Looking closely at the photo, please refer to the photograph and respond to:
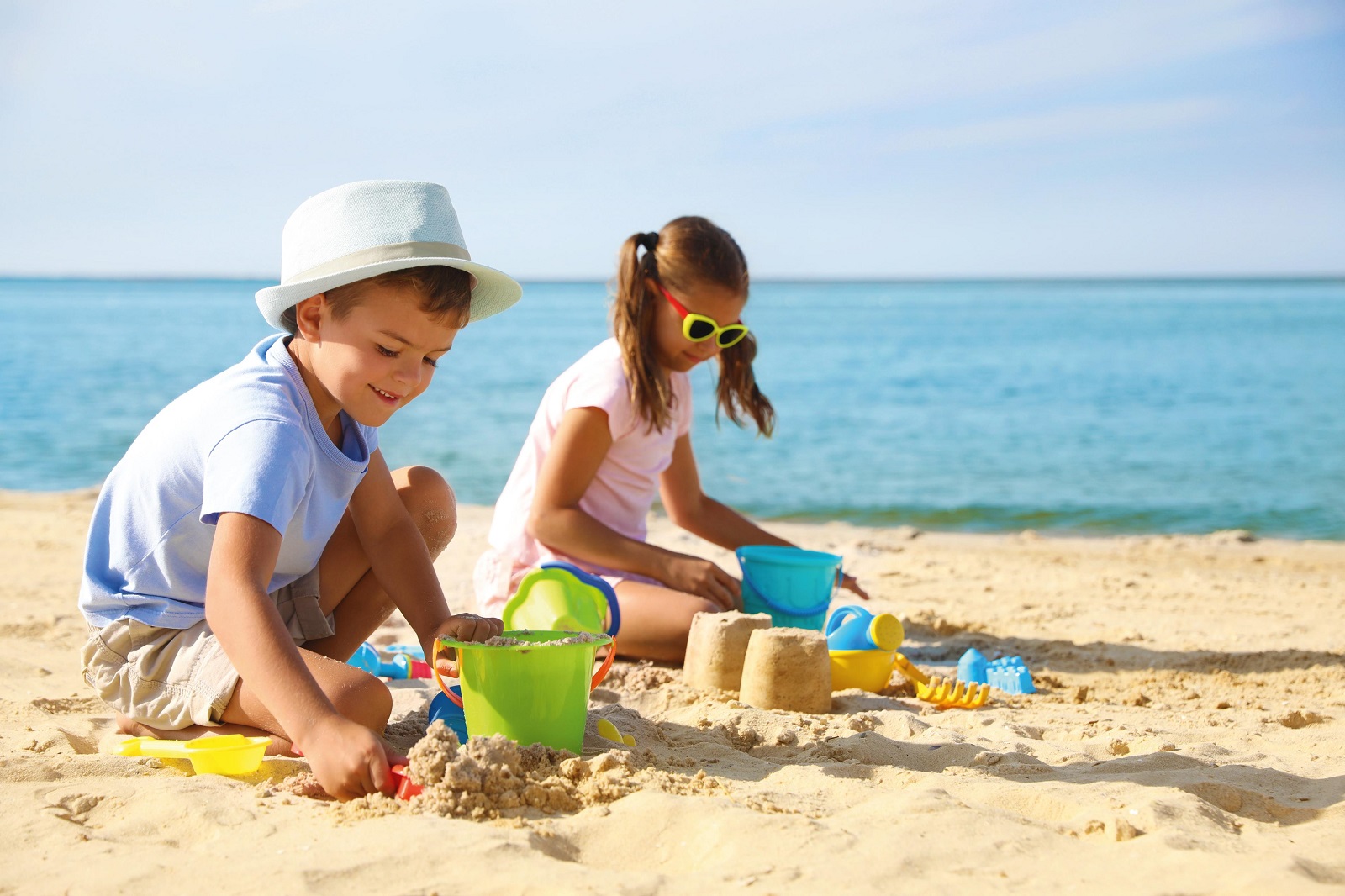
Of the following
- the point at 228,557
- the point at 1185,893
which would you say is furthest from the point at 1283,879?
the point at 228,557

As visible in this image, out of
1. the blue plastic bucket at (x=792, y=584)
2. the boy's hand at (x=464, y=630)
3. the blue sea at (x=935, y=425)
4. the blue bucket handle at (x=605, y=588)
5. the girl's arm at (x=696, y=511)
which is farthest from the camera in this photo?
the blue sea at (x=935, y=425)

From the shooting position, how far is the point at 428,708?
2625 mm

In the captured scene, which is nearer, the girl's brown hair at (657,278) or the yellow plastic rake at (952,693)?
the yellow plastic rake at (952,693)

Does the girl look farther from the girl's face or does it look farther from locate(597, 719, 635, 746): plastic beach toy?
locate(597, 719, 635, 746): plastic beach toy

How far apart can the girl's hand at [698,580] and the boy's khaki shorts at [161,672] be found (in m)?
1.59

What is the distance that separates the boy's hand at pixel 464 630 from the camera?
7.54 feet

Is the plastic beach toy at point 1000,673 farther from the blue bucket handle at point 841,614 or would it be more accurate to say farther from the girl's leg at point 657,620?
the girl's leg at point 657,620

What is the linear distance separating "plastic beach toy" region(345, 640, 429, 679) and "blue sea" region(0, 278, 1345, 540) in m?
1.21

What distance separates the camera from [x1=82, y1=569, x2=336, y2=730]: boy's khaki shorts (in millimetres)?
2209

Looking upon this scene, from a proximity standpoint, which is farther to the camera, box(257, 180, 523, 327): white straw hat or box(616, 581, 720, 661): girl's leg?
box(616, 581, 720, 661): girl's leg

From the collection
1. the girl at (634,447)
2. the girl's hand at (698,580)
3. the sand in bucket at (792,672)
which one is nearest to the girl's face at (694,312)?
the girl at (634,447)

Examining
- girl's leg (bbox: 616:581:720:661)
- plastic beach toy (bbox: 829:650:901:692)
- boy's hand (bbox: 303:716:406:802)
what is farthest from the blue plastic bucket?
boy's hand (bbox: 303:716:406:802)

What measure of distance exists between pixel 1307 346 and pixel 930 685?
28660 mm

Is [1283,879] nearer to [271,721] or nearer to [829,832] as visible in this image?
[829,832]
